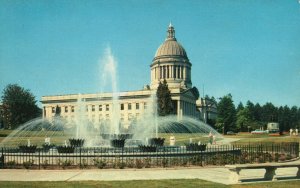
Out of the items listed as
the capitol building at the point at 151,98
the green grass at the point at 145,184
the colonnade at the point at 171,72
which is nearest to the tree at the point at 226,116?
the capitol building at the point at 151,98

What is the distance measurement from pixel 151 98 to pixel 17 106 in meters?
39.7

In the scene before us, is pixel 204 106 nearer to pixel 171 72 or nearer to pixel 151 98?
pixel 171 72

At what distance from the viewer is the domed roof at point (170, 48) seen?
484ft

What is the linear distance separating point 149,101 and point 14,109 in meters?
42.1

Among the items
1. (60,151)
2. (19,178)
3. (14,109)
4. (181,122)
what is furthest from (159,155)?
(14,109)

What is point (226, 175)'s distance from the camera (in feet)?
62.9

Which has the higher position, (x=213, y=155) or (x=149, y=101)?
(x=149, y=101)

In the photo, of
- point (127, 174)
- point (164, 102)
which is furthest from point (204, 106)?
point (127, 174)

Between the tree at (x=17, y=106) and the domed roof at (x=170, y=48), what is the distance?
200ft

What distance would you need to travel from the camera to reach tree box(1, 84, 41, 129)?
304 ft

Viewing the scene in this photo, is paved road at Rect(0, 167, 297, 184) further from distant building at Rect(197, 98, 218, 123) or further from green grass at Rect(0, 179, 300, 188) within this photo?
distant building at Rect(197, 98, 218, 123)

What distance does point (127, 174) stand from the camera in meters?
19.3

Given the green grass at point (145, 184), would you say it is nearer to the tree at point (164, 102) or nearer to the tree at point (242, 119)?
the tree at point (164, 102)

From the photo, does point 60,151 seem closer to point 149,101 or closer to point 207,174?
point 207,174
